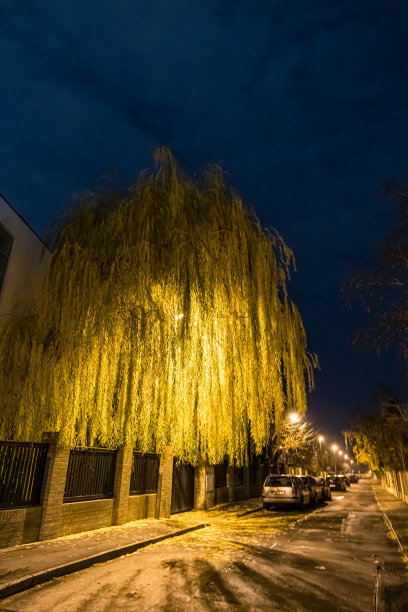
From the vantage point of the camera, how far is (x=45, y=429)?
8898 millimetres

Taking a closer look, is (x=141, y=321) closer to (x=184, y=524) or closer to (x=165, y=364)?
(x=165, y=364)

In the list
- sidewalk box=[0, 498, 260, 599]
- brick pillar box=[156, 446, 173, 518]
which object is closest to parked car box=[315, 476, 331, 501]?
brick pillar box=[156, 446, 173, 518]

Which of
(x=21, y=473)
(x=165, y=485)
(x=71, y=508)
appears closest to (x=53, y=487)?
(x=21, y=473)

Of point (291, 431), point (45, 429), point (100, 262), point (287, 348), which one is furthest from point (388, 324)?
point (291, 431)

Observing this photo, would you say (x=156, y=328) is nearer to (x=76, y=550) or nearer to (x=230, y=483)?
(x=76, y=550)

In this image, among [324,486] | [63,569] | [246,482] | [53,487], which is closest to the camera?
[63,569]

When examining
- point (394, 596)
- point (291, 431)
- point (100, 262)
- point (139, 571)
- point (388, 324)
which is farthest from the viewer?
point (291, 431)

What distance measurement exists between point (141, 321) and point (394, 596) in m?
6.15

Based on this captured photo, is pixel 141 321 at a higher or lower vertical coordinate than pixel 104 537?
higher

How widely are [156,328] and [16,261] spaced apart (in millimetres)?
4574

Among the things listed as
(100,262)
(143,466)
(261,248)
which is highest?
(261,248)

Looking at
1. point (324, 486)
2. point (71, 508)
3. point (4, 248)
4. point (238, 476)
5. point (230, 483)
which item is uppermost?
point (4, 248)

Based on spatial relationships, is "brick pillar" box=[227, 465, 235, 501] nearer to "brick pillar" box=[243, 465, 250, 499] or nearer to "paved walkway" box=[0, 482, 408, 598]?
"brick pillar" box=[243, 465, 250, 499]

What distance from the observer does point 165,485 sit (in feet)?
50.8
